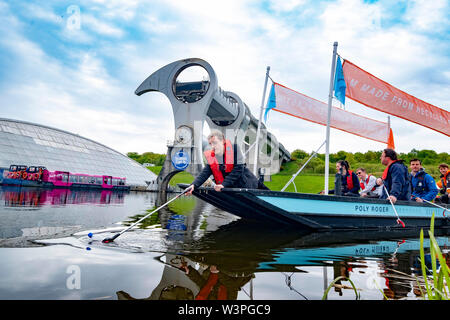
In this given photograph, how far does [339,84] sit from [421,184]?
13.4 feet

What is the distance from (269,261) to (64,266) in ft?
7.34

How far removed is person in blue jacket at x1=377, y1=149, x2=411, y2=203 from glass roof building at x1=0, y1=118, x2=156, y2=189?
3315 cm

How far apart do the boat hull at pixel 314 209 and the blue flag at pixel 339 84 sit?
3039mm

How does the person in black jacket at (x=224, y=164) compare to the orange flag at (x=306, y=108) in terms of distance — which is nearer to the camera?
the person in black jacket at (x=224, y=164)

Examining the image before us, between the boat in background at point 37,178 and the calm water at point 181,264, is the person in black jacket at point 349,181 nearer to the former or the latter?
the calm water at point 181,264

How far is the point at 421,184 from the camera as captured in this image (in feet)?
29.7

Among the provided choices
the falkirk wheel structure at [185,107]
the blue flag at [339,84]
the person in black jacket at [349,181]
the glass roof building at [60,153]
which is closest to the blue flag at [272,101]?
the blue flag at [339,84]

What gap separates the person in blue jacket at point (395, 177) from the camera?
725cm

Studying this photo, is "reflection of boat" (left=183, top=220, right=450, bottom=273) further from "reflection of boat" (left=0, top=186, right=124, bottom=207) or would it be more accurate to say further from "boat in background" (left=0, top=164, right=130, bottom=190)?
"boat in background" (left=0, top=164, right=130, bottom=190)

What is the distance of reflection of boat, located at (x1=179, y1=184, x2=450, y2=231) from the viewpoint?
234 inches

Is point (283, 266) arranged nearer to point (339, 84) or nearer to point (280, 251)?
point (280, 251)

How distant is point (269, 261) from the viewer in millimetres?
3559

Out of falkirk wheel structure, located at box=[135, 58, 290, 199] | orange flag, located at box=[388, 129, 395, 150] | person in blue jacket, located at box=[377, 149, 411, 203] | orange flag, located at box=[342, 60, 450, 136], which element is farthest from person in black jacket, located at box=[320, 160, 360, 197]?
falkirk wheel structure, located at box=[135, 58, 290, 199]
